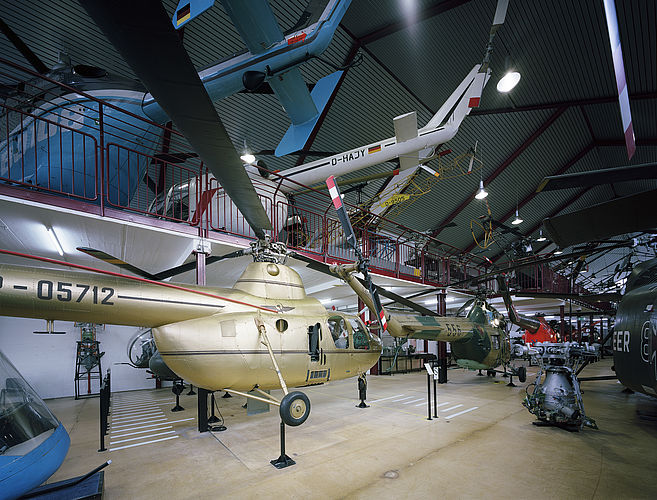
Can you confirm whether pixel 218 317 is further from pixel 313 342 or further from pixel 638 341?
pixel 638 341

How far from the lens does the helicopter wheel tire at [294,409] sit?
405cm

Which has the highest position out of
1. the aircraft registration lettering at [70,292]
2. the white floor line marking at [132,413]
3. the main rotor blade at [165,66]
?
the main rotor blade at [165,66]

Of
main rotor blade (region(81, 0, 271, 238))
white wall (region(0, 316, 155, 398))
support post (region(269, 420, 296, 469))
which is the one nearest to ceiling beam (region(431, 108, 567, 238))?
support post (region(269, 420, 296, 469))

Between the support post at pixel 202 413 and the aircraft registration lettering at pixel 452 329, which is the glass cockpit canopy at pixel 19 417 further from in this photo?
the aircraft registration lettering at pixel 452 329

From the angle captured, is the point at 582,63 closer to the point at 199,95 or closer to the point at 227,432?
the point at 199,95

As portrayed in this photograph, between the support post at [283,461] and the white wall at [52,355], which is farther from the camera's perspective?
the white wall at [52,355]

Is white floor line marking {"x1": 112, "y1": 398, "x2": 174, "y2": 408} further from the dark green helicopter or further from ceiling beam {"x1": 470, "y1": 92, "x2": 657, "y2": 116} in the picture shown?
ceiling beam {"x1": 470, "y1": 92, "x2": 657, "y2": 116}

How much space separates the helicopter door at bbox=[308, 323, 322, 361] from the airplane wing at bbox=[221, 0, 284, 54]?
20.8 feet

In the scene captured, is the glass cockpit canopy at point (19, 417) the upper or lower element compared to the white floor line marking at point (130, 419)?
upper

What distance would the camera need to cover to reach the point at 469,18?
11.0 meters

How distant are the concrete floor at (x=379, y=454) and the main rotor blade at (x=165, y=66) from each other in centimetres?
407

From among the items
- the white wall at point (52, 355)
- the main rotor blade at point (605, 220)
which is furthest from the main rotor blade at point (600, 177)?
the white wall at point (52, 355)

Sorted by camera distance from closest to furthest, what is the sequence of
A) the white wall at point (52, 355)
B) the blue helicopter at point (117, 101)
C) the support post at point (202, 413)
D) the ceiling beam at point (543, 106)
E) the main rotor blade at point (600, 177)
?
1. the main rotor blade at point (600, 177)
2. the blue helicopter at point (117, 101)
3. the support post at point (202, 413)
4. the white wall at point (52, 355)
5. the ceiling beam at point (543, 106)

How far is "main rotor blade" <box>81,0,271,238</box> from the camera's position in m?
1.62
